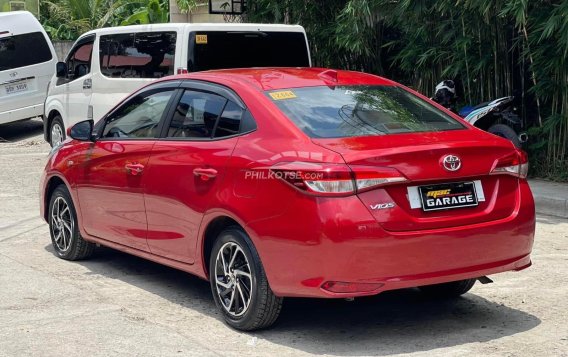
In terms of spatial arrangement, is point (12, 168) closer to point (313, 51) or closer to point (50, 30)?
point (313, 51)

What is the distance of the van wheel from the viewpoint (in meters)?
16.1

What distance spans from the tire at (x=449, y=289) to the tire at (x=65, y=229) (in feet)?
9.59

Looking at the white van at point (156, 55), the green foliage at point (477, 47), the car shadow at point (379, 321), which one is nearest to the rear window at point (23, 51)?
the white van at point (156, 55)

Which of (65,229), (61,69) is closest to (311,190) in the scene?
(65,229)

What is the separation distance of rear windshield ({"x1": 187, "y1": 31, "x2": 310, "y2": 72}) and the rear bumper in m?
6.24

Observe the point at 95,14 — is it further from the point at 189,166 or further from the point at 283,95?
the point at 283,95

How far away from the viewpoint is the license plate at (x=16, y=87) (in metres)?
19.0

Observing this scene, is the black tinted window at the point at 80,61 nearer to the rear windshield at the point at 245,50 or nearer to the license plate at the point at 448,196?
the rear windshield at the point at 245,50

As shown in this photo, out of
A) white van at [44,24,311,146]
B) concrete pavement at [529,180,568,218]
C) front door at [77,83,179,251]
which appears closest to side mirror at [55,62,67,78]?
white van at [44,24,311,146]

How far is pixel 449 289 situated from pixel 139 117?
2589mm

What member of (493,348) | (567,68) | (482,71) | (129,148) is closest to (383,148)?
(493,348)

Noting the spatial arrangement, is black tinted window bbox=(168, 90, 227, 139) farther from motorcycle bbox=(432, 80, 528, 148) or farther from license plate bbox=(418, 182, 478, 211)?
motorcycle bbox=(432, 80, 528, 148)

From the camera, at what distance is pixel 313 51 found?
16.6 metres

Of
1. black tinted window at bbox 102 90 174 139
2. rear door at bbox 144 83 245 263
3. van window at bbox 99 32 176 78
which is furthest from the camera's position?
van window at bbox 99 32 176 78
